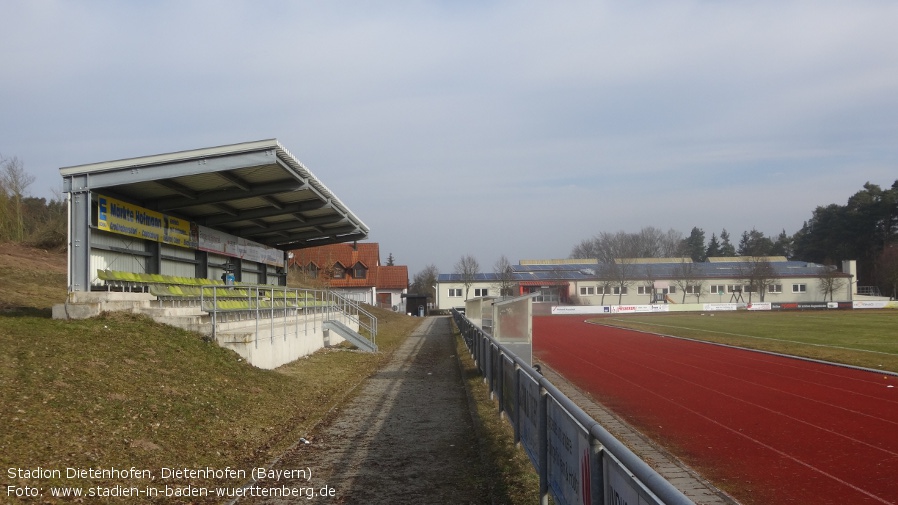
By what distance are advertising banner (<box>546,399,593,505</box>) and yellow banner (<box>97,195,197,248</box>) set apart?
14285 millimetres

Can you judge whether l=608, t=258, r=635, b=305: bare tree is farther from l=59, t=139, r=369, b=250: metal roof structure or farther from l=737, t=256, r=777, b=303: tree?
l=59, t=139, r=369, b=250: metal roof structure

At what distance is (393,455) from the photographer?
361 inches

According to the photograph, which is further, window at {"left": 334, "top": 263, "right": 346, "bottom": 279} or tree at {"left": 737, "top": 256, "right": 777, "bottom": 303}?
tree at {"left": 737, "top": 256, "right": 777, "bottom": 303}

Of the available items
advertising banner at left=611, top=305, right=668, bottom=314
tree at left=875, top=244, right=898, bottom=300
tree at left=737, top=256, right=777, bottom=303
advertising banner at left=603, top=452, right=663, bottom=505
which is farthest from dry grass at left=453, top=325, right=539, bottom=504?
tree at left=875, top=244, right=898, bottom=300

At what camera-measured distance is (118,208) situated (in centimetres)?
1830

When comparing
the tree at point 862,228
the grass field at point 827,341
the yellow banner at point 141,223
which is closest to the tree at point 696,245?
the tree at point 862,228

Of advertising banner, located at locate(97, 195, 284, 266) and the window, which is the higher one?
advertising banner, located at locate(97, 195, 284, 266)

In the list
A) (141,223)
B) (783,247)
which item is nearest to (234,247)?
(141,223)

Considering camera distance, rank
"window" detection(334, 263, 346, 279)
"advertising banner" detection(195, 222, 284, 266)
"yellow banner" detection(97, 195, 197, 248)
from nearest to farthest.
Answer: "yellow banner" detection(97, 195, 197, 248)
"advertising banner" detection(195, 222, 284, 266)
"window" detection(334, 263, 346, 279)

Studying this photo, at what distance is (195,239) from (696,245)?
154 meters

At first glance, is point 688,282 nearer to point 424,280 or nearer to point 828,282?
point 828,282

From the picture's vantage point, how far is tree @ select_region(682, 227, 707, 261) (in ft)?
530

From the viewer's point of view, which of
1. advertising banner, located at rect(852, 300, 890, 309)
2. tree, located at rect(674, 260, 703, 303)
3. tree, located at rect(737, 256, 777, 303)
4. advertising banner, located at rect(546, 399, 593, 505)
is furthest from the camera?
tree, located at rect(674, 260, 703, 303)

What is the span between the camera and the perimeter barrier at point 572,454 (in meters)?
3.58
